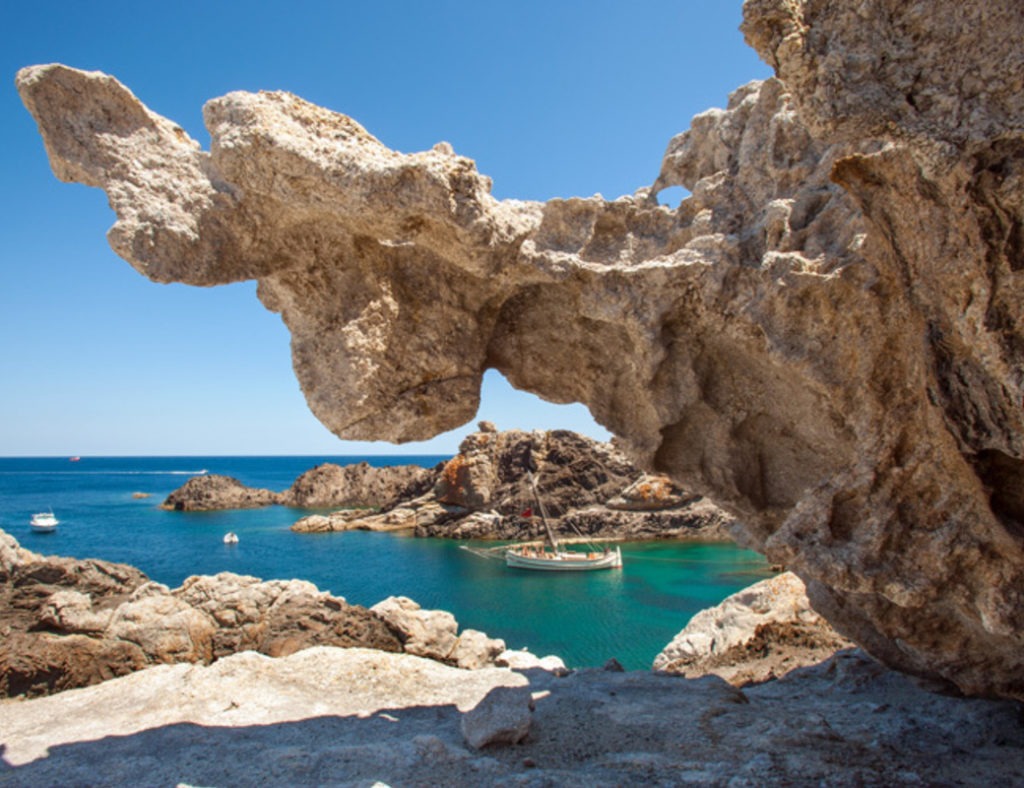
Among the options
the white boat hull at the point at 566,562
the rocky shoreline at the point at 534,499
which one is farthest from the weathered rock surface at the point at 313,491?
the white boat hull at the point at 566,562

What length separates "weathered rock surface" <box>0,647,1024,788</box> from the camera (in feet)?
19.8

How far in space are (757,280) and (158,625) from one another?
11525 mm

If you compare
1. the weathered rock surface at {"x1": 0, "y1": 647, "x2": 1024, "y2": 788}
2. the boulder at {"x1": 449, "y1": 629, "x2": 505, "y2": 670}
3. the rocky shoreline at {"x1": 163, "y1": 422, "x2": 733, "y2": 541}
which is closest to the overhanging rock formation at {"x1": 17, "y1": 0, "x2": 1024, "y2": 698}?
the weathered rock surface at {"x1": 0, "y1": 647, "x2": 1024, "y2": 788}

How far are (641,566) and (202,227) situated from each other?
102 feet

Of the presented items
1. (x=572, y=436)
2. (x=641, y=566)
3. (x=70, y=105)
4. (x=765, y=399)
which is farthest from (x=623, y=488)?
(x=70, y=105)

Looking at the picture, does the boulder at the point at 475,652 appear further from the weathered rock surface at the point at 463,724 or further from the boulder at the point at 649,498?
the boulder at the point at 649,498

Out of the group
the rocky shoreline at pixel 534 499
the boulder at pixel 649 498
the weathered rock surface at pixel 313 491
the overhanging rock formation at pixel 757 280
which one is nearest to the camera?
the overhanging rock formation at pixel 757 280

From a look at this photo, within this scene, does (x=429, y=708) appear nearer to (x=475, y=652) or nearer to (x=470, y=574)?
(x=475, y=652)

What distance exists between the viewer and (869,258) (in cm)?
558

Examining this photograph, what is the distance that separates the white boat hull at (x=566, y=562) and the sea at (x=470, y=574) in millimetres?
511

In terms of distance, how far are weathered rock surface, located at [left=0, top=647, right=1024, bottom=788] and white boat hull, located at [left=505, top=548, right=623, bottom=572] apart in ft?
77.0

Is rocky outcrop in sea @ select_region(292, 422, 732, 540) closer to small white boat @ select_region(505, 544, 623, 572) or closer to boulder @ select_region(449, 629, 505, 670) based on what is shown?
small white boat @ select_region(505, 544, 623, 572)

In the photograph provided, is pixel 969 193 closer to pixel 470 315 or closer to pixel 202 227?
pixel 470 315

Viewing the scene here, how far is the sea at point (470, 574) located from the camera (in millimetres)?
22286
